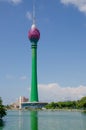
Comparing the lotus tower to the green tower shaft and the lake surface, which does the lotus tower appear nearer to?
the green tower shaft

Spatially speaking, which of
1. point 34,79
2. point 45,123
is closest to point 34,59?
point 34,79

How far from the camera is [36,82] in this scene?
159m

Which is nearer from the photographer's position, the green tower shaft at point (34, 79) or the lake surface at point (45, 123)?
the lake surface at point (45, 123)

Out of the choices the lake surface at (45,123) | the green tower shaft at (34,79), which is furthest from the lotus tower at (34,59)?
the lake surface at (45,123)

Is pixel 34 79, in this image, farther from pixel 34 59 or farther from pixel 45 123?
pixel 45 123

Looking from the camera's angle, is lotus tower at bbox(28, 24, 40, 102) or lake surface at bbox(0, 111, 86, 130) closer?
lake surface at bbox(0, 111, 86, 130)

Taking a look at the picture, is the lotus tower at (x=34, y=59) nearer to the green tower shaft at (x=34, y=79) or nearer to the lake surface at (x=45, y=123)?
the green tower shaft at (x=34, y=79)

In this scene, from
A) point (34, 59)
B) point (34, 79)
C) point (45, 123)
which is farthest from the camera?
point (34, 59)

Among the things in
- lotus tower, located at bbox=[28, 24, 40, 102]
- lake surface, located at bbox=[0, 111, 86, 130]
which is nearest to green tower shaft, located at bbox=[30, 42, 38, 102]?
lotus tower, located at bbox=[28, 24, 40, 102]

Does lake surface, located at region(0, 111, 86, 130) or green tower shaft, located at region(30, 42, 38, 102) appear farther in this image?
green tower shaft, located at region(30, 42, 38, 102)

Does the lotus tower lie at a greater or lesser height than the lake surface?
greater

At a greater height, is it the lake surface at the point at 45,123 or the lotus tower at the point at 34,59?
the lotus tower at the point at 34,59

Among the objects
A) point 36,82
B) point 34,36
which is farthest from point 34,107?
point 34,36

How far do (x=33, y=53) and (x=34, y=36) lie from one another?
742 centimetres
